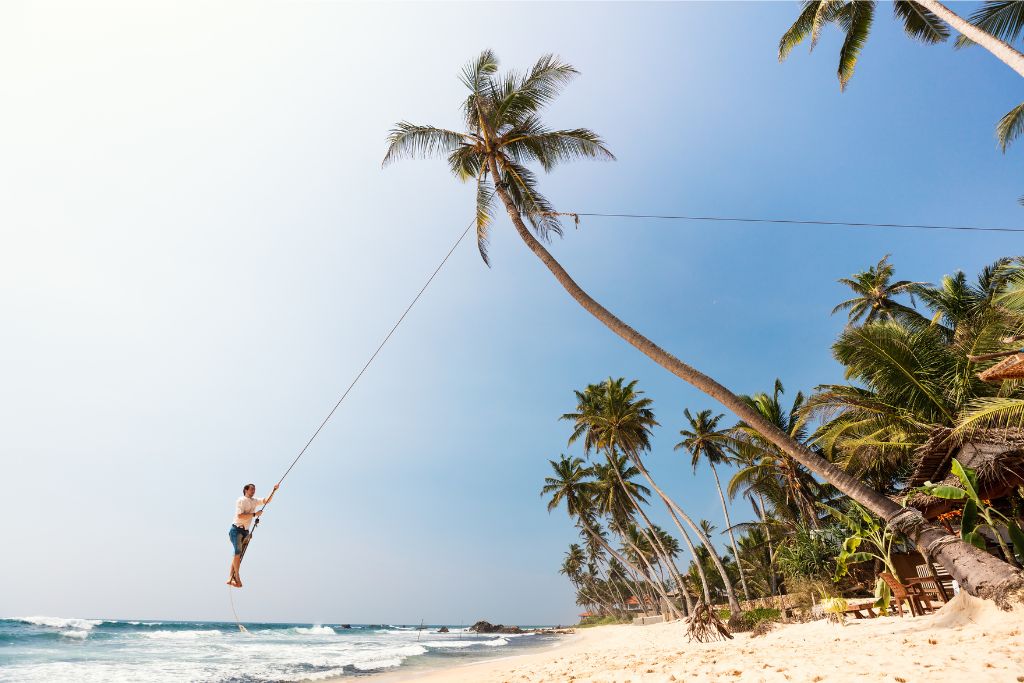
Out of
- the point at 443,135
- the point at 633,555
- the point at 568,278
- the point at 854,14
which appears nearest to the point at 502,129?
the point at 443,135

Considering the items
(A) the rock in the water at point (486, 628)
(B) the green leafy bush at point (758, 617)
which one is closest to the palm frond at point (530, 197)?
(B) the green leafy bush at point (758, 617)

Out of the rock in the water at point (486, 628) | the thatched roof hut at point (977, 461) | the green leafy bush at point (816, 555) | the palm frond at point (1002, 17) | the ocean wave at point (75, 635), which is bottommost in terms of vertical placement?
the rock in the water at point (486, 628)

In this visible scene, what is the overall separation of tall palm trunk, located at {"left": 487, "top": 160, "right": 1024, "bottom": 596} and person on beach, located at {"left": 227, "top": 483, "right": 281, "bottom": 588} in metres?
7.07

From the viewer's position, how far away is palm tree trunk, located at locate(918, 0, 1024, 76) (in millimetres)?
8641

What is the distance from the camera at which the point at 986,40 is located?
912cm

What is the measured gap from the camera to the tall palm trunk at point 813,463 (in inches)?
275

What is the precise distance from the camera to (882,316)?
26859mm

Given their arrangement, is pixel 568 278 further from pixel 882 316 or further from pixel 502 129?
pixel 882 316

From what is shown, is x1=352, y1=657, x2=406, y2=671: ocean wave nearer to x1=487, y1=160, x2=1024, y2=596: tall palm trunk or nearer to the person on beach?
the person on beach

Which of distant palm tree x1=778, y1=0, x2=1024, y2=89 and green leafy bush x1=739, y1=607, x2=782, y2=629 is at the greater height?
distant palm tree x1=778, y1=0, x2=1024, y2=89

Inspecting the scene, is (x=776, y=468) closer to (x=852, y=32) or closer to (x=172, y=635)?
(x=852, y=32)

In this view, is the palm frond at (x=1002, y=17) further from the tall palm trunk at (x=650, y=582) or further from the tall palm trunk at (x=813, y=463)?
the tall palm trunk at (x=650, y=582)

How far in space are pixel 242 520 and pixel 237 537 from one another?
0.87ft

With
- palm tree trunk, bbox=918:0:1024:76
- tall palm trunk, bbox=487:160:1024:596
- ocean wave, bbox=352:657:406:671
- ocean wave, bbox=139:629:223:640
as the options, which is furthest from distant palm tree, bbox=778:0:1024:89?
ocean wave, bbox=139:629:223:640
